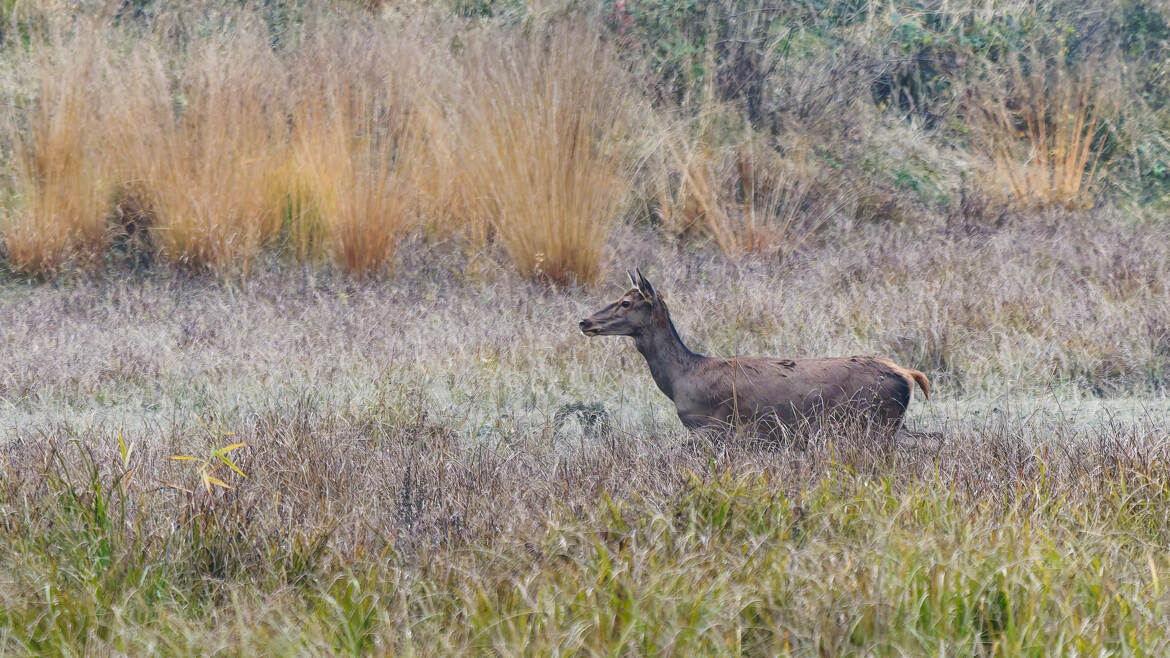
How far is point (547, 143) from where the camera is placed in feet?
23.4

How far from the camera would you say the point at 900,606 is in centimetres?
268

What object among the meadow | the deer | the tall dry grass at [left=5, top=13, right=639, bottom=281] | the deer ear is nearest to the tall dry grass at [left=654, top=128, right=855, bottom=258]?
the meadow

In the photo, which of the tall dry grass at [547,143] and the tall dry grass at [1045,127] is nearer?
the tall dry grass at [547,143]

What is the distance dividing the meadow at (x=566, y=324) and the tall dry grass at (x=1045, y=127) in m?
0.07

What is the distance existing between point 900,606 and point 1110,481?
1111 millimetres

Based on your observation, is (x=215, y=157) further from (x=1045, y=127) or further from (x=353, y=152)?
(x=1045, y=127)

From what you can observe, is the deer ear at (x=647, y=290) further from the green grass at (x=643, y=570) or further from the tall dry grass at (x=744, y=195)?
the tall dry grass at (x=744, y=195)

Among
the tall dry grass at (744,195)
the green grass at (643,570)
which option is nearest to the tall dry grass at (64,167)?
the tall dry grass at (744,195)

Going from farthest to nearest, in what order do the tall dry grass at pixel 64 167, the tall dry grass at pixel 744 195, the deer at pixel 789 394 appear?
the tall dry grass at pixel 744 195
the tall dry grass at pixel 64 167
the deer at pixel 789 394

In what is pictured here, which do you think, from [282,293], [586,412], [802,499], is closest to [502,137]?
[282,293]

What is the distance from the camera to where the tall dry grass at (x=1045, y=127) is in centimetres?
984

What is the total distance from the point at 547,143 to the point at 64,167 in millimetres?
2997

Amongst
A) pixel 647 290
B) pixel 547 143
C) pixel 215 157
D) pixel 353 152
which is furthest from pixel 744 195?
pixel 647 290

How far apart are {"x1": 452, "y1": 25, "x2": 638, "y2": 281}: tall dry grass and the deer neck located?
288cm
